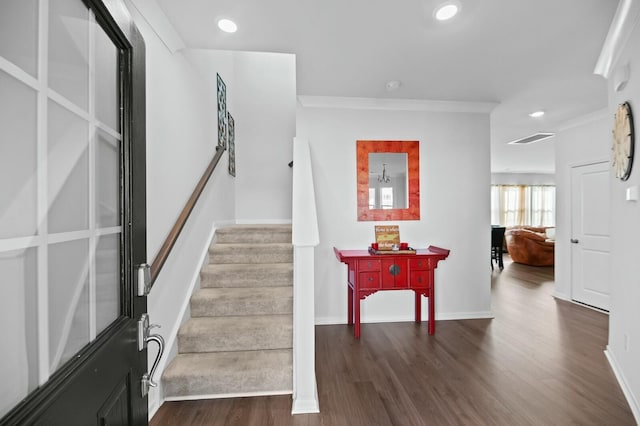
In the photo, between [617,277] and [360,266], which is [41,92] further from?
[617,277]

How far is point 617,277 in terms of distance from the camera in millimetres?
2234

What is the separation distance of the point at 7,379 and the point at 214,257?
2.51m

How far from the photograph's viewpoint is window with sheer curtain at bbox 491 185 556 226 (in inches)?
389

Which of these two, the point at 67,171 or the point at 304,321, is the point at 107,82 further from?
the point at 304,321

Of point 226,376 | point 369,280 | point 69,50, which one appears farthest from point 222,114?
point 69,50

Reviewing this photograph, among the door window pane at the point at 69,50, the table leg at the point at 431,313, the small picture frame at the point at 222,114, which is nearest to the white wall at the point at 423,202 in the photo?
the table leg at the point at 431,313

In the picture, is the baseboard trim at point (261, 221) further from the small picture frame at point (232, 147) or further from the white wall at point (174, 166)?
the white wall at point (174, 166)

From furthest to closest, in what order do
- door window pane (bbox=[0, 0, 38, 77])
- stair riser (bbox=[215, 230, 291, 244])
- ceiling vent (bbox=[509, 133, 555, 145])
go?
ceiling vent (bbox=[509, 133, 555, 145]) → stair riser (bbox=[215, 230, 291, 244]) → door window pane (bbox=[0, 0, 38, 77])

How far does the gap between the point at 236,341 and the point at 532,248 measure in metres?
7.30

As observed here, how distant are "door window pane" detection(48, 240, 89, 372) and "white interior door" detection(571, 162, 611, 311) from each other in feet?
16.3

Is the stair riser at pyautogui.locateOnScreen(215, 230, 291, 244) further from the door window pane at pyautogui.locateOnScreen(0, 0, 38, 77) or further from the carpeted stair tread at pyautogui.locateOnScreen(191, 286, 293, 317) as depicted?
the door window pane at pyautogui.locateOnScreen(0, 0, 38, 77)

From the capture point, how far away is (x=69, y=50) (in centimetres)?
65

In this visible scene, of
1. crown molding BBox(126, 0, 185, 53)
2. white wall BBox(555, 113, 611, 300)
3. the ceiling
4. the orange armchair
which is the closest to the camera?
crown molding BBox(126, 0, 185, 53)

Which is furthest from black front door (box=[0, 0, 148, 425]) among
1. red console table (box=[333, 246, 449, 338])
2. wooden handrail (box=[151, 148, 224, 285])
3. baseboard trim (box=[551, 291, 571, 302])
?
baseboard trim (box=[551, 291, 571, 302])
